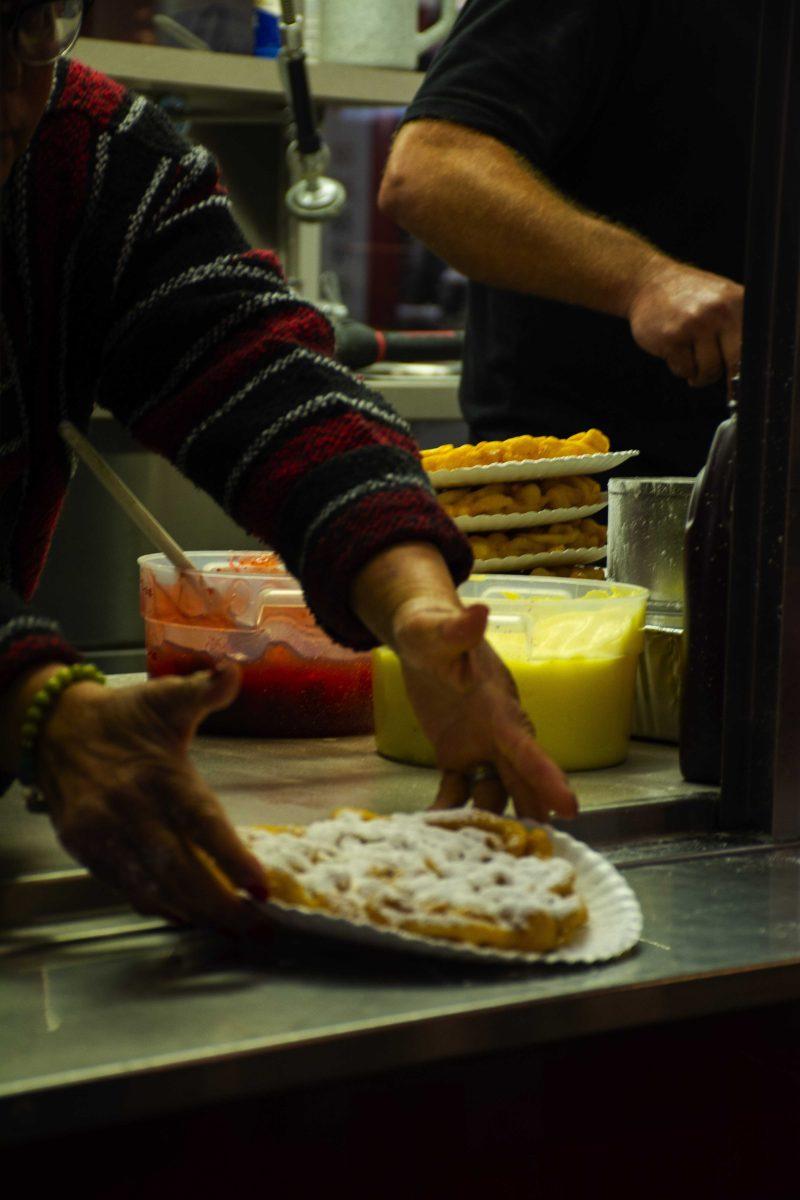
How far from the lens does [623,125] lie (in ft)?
6.18

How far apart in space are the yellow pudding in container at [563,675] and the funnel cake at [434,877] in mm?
306

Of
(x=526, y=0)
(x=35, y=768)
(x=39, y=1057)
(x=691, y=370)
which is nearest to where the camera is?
(x=39, y=1057)

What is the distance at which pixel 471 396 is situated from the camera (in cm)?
203

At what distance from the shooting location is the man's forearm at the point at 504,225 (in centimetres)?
179

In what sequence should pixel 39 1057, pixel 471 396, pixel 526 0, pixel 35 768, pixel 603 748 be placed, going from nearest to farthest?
pixel 39 1057 → pixel 35 768 → pixel 603 748 → pixel 526 0 → pixel 471 396

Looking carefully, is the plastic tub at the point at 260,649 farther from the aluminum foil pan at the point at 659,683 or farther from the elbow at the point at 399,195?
the elbow at the point at 399,195

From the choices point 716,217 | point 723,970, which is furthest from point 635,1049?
point 716,217

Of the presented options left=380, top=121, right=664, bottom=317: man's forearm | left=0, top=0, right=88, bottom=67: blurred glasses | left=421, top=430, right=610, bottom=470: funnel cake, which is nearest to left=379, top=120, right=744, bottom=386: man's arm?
left=380, top=121, right=664, bottom=317: man's forearm

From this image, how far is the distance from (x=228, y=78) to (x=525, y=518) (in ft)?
5.64

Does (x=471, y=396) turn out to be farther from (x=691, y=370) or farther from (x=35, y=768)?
(x=35, y=768)

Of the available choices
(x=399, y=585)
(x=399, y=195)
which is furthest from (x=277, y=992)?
(x=399, y=195)

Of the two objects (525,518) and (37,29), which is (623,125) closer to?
(525,518)

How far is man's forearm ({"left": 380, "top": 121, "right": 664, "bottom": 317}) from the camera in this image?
1.79 meters

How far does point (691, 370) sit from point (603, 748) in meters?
0.50
